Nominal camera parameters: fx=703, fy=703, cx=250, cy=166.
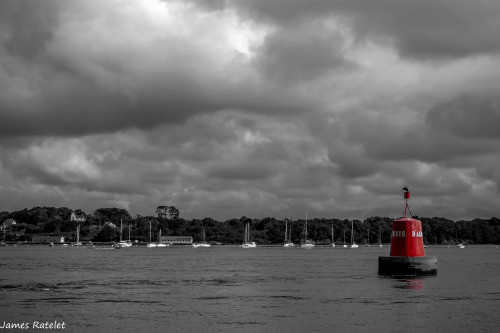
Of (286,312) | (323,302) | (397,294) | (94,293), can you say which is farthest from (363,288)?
(94,293)

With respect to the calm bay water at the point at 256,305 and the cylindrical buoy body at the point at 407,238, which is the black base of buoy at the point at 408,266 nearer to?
the cylindrical buoy body at the point at 407,238

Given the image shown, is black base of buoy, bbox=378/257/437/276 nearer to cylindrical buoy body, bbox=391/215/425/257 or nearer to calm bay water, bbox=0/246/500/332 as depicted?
cylindrical buoy body, bbox=391/215/425/257

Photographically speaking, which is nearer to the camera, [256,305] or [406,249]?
[256,305]

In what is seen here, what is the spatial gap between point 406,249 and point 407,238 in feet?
3.23

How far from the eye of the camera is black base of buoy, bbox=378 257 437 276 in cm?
5741

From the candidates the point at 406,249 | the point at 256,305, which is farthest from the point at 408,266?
the point at 256,305

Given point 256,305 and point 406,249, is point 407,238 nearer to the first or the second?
point 406,249

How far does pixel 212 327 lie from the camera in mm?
33750

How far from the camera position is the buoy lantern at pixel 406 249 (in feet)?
188

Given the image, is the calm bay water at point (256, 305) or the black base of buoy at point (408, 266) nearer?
the calm bay water at point (256, 305)

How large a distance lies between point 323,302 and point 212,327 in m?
12.6

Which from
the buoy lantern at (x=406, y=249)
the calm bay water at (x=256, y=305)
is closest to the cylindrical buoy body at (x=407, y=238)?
the buoy lantern at (x=406, y=249)

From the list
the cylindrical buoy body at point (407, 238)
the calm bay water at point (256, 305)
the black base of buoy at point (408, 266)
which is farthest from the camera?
the black base of buoy at point (408, 266)

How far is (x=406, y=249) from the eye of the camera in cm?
5750
